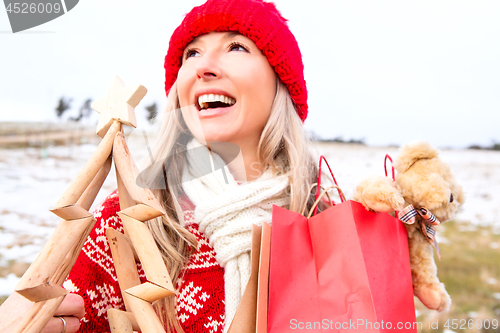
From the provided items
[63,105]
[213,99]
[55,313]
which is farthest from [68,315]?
[63,105]

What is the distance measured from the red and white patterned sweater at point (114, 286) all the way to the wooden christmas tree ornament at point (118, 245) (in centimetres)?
16

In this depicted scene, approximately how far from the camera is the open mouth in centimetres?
89

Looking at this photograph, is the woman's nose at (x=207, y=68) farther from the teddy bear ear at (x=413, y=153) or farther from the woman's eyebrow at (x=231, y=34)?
the teddy bear ear at (x=413, y=153)

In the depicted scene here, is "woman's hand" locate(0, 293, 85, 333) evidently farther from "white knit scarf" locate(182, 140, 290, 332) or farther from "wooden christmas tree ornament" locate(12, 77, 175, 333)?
"white knit scarf" locate(182, 140, 290, 332)

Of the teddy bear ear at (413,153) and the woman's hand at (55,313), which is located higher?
the teddy bear ear at (413,153)

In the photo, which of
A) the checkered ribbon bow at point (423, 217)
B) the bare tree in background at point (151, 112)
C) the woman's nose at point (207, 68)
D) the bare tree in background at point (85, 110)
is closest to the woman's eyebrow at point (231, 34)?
the woman's nose at point (207, 68)

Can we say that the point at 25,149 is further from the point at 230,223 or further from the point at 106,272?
the point at 230,223

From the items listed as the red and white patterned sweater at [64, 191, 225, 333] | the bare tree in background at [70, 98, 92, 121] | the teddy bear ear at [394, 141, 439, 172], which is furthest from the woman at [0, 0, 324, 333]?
the teddy bear ear at [394, 141, 439, 172]

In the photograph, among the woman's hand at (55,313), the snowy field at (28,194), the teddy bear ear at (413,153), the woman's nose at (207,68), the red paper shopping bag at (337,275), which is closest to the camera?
the woman's hand at (55,313)

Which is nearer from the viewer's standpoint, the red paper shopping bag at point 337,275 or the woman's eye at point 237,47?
the red paper shopping bag at point 337,275

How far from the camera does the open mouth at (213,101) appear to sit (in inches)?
34.9

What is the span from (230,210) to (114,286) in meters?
0.34

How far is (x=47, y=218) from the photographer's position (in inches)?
66.8

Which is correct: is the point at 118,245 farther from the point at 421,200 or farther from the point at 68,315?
the point at 421,200
